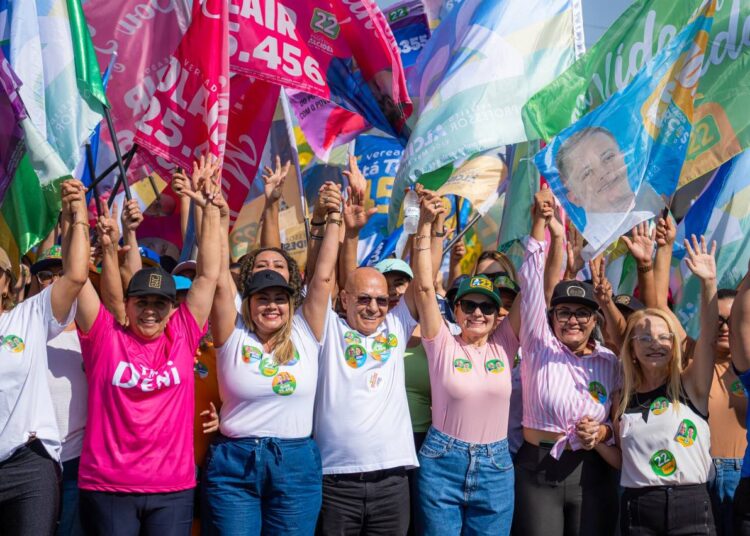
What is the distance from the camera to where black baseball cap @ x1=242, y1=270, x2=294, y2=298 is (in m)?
5.16

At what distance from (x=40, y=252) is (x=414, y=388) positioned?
2.84m

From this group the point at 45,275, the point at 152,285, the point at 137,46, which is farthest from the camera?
the point at 137,46

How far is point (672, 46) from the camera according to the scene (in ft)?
20.8

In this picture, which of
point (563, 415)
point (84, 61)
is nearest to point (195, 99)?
point (84, 61)

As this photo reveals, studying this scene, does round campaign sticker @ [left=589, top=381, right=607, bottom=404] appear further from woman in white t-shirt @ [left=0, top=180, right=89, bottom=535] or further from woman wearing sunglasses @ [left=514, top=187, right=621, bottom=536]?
woman in white t-shirt @ [left=0, top=180, right=89, bottom=535]

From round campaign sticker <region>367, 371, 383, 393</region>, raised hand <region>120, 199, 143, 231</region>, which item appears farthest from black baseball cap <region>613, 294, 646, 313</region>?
raised hand <region>120, 199, 143, 231</region>

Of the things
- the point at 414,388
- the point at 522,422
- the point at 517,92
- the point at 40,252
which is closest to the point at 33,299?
the point at 40,252

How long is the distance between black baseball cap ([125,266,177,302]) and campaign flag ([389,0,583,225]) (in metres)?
2.32

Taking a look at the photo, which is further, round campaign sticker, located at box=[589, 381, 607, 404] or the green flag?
the green flag

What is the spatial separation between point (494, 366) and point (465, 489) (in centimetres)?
72

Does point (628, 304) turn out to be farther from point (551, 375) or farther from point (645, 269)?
point (551, 375)

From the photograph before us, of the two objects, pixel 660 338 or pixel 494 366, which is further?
pixel 494 366

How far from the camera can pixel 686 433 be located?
5.18m

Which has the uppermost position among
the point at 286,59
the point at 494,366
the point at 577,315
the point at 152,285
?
the point at 286,59
